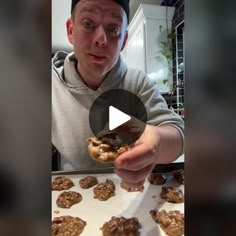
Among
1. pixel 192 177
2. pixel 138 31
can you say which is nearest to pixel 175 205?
pixel 192 177

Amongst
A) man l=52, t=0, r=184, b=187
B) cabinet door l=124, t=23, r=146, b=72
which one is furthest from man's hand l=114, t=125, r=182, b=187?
cabinet door l=124, t=23, r=146, b=72

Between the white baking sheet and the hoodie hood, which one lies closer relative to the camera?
the hoodie hood

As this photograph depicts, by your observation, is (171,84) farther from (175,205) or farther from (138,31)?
(175,205)

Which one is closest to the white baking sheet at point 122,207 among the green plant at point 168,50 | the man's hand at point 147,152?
the man's hand at point 147,152

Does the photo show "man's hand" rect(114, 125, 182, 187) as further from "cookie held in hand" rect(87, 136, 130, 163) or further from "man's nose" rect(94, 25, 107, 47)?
"man's nose" rect(94, 25, 107, 47)
